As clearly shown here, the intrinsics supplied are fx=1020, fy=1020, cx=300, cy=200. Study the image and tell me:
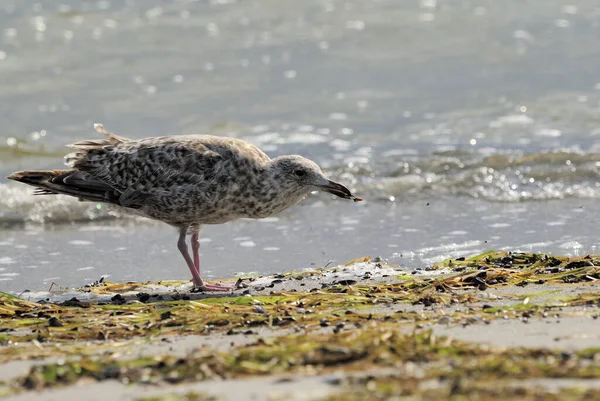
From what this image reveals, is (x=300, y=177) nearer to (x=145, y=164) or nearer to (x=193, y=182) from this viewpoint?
(x=193, y=182)

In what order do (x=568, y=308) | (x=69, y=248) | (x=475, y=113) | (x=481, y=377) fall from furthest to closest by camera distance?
(x=475, y=113)
(x=69, y=248)
(x=568, y=308)
(x=481, y=377)

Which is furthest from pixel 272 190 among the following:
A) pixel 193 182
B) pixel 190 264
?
pixel 190 264

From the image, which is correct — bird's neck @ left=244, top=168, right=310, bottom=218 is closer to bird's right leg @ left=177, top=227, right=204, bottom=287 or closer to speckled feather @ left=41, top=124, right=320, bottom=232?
speckled feather @ left=41, top=124, right=320, bottom=232

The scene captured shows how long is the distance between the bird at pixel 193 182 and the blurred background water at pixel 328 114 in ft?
2.32

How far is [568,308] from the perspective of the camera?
17.1ft

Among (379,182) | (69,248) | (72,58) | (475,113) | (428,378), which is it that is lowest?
(428,378)

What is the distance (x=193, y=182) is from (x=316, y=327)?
250 centimetres

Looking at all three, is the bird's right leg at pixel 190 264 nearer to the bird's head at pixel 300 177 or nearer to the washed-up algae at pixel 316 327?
the washed-up algae at pixel 316 327

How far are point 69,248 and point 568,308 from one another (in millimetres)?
5297

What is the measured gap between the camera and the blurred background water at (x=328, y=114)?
8.84m

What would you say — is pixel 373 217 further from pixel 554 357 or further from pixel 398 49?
pixel 398 49

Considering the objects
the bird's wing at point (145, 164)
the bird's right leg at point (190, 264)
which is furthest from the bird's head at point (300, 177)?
the bird's right leg at point (190, 264)

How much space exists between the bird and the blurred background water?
71 cm

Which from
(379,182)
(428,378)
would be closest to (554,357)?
(428,378)
